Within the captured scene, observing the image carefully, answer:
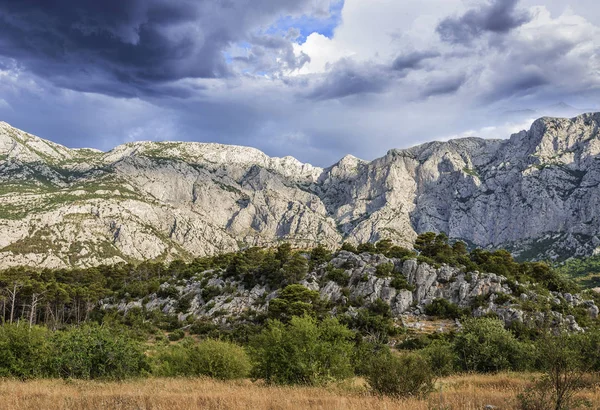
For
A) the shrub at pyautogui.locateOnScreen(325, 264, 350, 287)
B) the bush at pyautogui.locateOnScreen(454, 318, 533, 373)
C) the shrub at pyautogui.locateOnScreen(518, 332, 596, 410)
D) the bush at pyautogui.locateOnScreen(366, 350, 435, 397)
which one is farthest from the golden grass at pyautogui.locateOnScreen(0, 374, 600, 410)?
the shrub at pyautogui.locateOnScreen(325, 264, 350, 287)

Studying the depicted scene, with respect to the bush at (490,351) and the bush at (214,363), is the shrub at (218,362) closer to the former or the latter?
the bush at (214,363)

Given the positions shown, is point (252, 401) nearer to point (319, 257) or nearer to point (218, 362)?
point (218, 362)

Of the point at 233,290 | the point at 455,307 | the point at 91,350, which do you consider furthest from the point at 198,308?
the point at 91,350

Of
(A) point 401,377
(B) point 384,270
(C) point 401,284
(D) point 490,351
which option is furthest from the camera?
(B) point 384,270

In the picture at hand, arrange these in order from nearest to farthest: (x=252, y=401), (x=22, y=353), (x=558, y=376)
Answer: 1. (x=558, y=376)
2. (x=252, y=401)
3. (x=22, y=353)

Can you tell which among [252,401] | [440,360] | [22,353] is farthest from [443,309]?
[22,353]

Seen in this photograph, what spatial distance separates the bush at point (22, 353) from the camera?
74.8 feet

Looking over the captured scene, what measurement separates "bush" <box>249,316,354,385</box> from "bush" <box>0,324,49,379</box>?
46.7ft

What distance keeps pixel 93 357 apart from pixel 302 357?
14.7 m

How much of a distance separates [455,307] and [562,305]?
16.3 metres

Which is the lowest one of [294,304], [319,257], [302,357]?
[294,304]

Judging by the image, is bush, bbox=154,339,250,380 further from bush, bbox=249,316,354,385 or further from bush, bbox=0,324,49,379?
bush, bbox=0,324,49,379

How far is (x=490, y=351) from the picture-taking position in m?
28.6

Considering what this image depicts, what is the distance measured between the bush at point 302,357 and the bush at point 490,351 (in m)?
13.7
